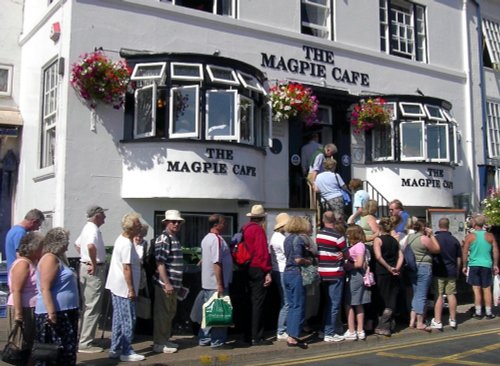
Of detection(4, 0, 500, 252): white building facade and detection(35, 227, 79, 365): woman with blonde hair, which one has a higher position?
detection(4, 0, 500, 252): white building facade

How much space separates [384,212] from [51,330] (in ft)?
32.6

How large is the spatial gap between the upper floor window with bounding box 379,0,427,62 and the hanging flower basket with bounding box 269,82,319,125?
149 inches

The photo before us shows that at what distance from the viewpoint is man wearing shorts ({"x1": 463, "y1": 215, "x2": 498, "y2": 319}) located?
1077cm

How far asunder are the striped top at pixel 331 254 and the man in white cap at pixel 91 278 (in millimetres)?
3141

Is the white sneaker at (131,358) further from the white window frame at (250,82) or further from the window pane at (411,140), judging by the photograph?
the window pane at (411,140)

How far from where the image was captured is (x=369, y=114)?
46.4 feet

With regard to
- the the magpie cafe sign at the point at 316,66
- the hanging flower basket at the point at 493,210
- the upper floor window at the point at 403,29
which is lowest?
the hanging flower basket at the point at 493,210

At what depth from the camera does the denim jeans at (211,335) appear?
8055mm

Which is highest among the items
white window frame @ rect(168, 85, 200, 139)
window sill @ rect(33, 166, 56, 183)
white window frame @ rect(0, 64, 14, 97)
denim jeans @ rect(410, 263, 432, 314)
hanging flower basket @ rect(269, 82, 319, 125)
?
white window frame @ rect(0, 64, 14, 97)

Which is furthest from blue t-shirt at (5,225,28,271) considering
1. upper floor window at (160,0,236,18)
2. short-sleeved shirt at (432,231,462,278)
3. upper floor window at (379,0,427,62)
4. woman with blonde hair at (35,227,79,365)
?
upper floor window at (379,0,427,62)

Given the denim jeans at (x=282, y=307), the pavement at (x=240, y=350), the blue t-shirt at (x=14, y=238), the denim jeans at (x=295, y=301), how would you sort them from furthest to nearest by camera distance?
the denim jeans at (x=282, y=307)
the denim jeans at (x=295, y=301)
the blue t-shirt at (x=14, y=238)
the pavement at (x=240, y=350)

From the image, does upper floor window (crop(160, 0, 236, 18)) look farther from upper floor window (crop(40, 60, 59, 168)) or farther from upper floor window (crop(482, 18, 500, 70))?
upper floor window (crop(482, 18, 500, 70))

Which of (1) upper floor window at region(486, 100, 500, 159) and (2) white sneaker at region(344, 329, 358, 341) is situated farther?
(1) upper floor window at region(486, 100, 500, 159)

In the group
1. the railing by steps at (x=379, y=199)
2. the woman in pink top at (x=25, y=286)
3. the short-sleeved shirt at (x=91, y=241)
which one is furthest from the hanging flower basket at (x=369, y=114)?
the woman in pink top at (x=25, y=286)
